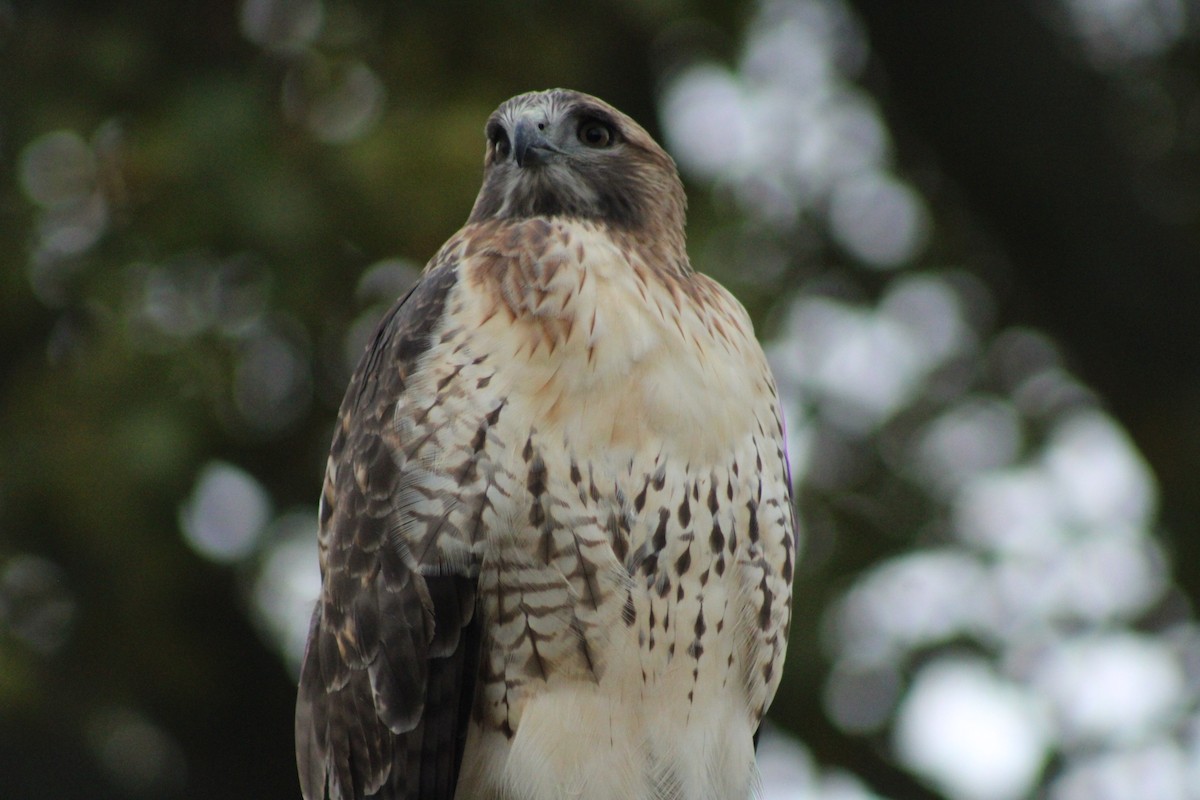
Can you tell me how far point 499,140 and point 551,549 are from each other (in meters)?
1.11

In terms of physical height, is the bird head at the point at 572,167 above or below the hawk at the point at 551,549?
above

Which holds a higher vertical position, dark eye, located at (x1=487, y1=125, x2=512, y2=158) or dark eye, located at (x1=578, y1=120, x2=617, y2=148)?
dark eye, located at (x1=578, y1=120, x2=617, y2=148)

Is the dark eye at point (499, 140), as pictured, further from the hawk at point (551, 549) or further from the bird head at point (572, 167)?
the hawk at point (551, 549)

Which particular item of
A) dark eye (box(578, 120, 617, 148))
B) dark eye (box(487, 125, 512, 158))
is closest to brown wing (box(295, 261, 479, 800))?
dark eye (box(487, 125, 512, 158))

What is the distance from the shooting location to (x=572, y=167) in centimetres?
354

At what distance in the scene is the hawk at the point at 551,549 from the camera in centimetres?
295

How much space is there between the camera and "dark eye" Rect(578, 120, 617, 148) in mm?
3643

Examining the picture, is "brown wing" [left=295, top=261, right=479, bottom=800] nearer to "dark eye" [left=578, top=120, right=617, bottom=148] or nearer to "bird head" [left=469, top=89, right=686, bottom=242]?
"bird head" [left=469, top=89, right=686, bottom=242]

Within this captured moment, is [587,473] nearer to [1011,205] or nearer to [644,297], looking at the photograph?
[644,297]

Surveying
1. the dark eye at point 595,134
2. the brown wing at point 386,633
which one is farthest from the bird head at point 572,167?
the brown wing at point 386,633

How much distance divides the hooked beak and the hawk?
0.79ft

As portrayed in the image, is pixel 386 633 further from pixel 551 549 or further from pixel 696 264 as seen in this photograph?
pixel 696 264

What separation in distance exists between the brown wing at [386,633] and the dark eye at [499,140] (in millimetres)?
454

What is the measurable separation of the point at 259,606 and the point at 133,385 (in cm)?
111
